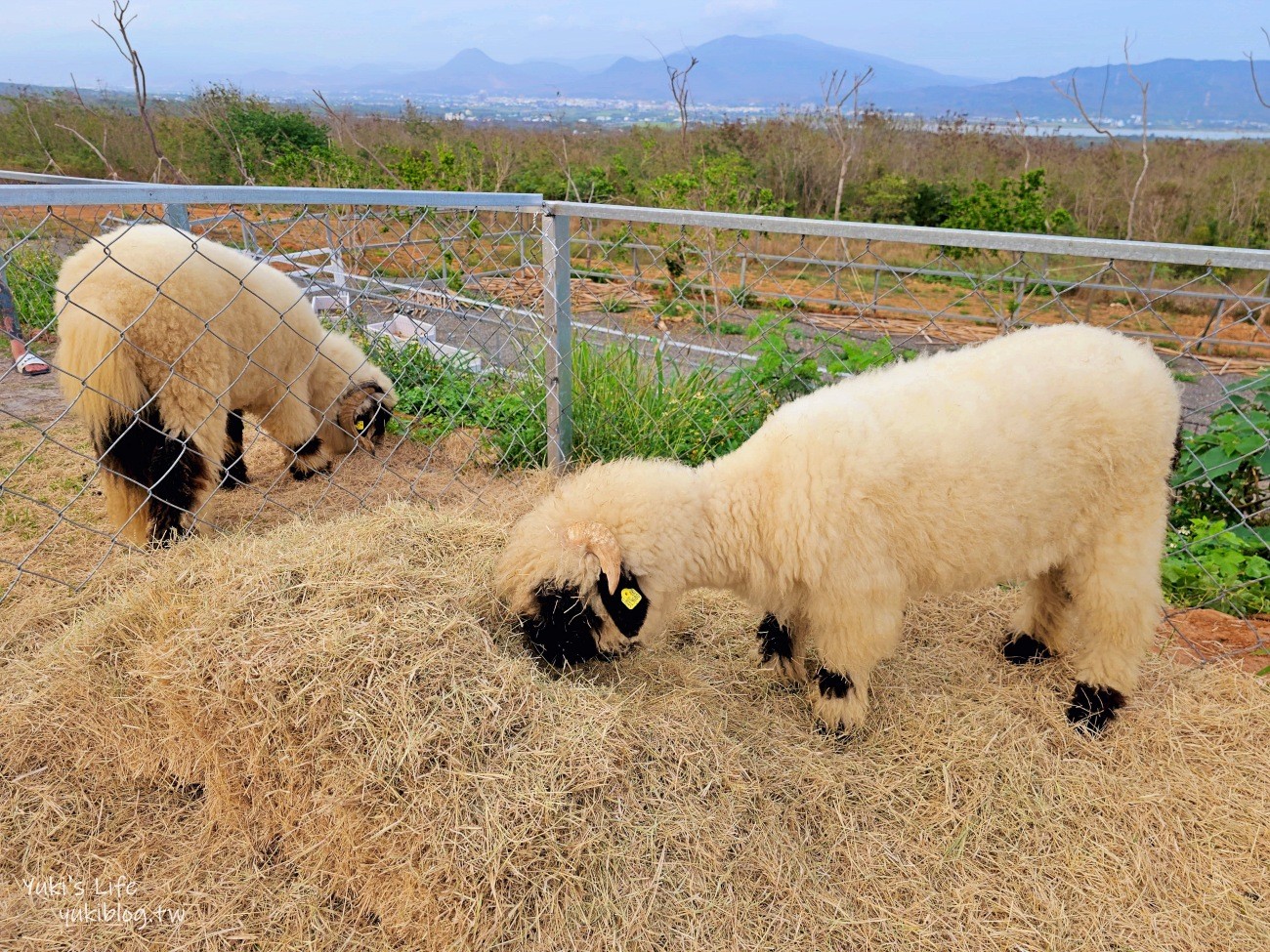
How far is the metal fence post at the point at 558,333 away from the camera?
3.92 m

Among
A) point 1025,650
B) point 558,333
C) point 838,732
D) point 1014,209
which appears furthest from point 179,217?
point 1014,209

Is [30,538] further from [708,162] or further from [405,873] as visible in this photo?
[708,162]

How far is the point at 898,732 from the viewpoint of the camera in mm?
2922

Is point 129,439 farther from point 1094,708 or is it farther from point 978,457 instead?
point 1094,708

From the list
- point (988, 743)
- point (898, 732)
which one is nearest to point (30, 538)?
point (898, 732)

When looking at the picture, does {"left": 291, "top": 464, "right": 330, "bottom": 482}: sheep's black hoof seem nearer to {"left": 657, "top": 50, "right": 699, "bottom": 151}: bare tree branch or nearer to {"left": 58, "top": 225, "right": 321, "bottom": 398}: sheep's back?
{"left": 58, "top": 225, "right": 321, "bottom": 398}: sheep's back

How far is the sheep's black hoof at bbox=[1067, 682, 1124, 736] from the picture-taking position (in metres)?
3.06

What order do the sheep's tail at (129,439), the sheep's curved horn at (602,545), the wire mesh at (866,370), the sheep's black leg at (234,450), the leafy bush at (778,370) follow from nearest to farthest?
the sheep's curved horn at (602,545) < the sheep's tail at (129,439) < the wire mesh at (866,370) < the sheep's black leg at (234,450) < the leafy bush at (778,370)

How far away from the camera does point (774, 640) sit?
313cm

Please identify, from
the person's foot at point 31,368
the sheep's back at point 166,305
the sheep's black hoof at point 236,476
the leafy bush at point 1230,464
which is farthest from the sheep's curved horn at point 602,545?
the person's foot at point 31,368

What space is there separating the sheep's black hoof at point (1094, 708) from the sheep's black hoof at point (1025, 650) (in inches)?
12.2

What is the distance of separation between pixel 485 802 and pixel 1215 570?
4.17 meters

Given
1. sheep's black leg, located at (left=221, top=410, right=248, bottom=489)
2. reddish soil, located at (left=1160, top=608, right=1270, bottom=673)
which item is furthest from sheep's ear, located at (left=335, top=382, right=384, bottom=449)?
reddish soil, located at (left=1160, top=608, right=1270, bottom=673)

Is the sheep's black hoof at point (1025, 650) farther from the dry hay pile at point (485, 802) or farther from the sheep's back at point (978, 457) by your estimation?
the sheep's back at point (978, 457)
